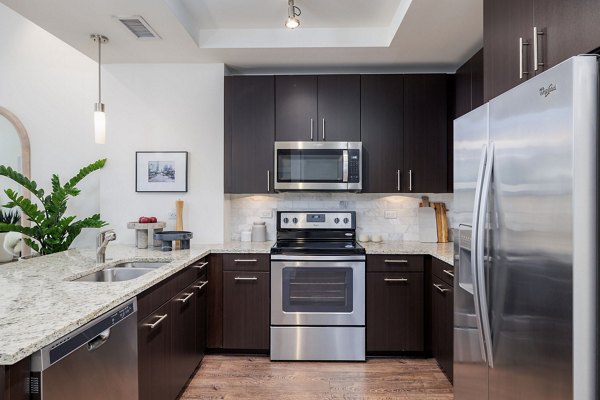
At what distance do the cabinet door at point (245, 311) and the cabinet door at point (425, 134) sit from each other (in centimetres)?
153

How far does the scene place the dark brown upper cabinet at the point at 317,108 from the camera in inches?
133

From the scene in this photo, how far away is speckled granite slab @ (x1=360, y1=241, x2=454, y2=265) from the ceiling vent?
2.29 metres

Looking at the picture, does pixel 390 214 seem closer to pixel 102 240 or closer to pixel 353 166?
pixel 353 166

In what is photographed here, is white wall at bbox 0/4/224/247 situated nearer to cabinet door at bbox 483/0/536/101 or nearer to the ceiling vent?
the ceiling vent

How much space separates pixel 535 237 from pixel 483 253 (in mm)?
294

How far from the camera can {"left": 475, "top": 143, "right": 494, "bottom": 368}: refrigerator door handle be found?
1.53 metres

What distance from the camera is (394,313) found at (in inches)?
121

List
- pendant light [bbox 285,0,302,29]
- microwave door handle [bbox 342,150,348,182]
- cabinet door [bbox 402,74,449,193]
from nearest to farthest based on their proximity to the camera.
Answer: pendant light [bbox 285,0,302,29], microwave door handle [bbox 342,150,348,182], cabinet door [bbox 402,74,449,193]

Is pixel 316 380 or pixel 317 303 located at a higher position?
pixel 317 303

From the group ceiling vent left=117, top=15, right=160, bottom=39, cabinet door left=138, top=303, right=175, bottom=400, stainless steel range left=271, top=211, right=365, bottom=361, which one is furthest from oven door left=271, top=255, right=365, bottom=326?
ceiling vent left=117, top=15, right=160, bottom=39

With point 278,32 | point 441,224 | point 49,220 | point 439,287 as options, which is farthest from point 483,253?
point 49,220

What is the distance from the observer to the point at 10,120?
148 inches

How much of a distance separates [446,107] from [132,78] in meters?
2.78

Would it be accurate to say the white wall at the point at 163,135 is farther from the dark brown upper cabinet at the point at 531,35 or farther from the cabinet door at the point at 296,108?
the dark brown upper cabinet at the point at 531,35
